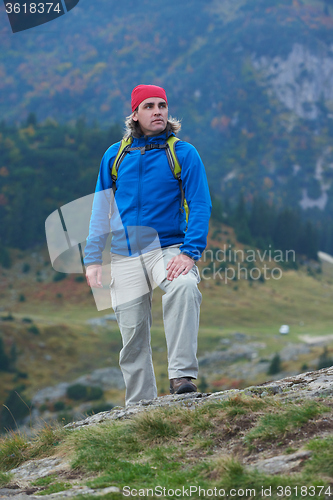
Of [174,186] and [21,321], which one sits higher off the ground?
[174,186]

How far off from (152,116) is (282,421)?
101 inches

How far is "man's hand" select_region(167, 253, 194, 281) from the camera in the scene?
13.6 feet

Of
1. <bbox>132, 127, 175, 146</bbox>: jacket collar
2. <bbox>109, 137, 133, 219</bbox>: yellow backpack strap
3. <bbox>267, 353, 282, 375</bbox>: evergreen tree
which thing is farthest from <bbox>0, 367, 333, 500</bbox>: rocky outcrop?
<bbox>267, 353, 282, 375</bbox>: evergreen tree

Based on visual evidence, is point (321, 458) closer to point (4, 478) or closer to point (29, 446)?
point (4, 478)

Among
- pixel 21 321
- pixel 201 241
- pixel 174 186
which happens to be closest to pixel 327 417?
pixel 201 241

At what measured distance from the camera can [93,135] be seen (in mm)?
137125

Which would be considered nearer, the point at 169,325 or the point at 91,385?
the point at 169,325

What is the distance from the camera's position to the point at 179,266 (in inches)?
Answer: 163

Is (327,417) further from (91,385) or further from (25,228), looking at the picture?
(25,228)

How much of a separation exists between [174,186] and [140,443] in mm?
1964

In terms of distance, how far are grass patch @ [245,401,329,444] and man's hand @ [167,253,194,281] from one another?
117 cm

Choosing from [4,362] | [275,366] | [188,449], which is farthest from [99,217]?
[4,362]

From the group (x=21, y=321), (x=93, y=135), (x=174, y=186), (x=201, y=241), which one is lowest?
(x=21, y=321)

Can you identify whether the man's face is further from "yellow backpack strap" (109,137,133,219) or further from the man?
"yellow backpack strap" (109,137,133,219)
